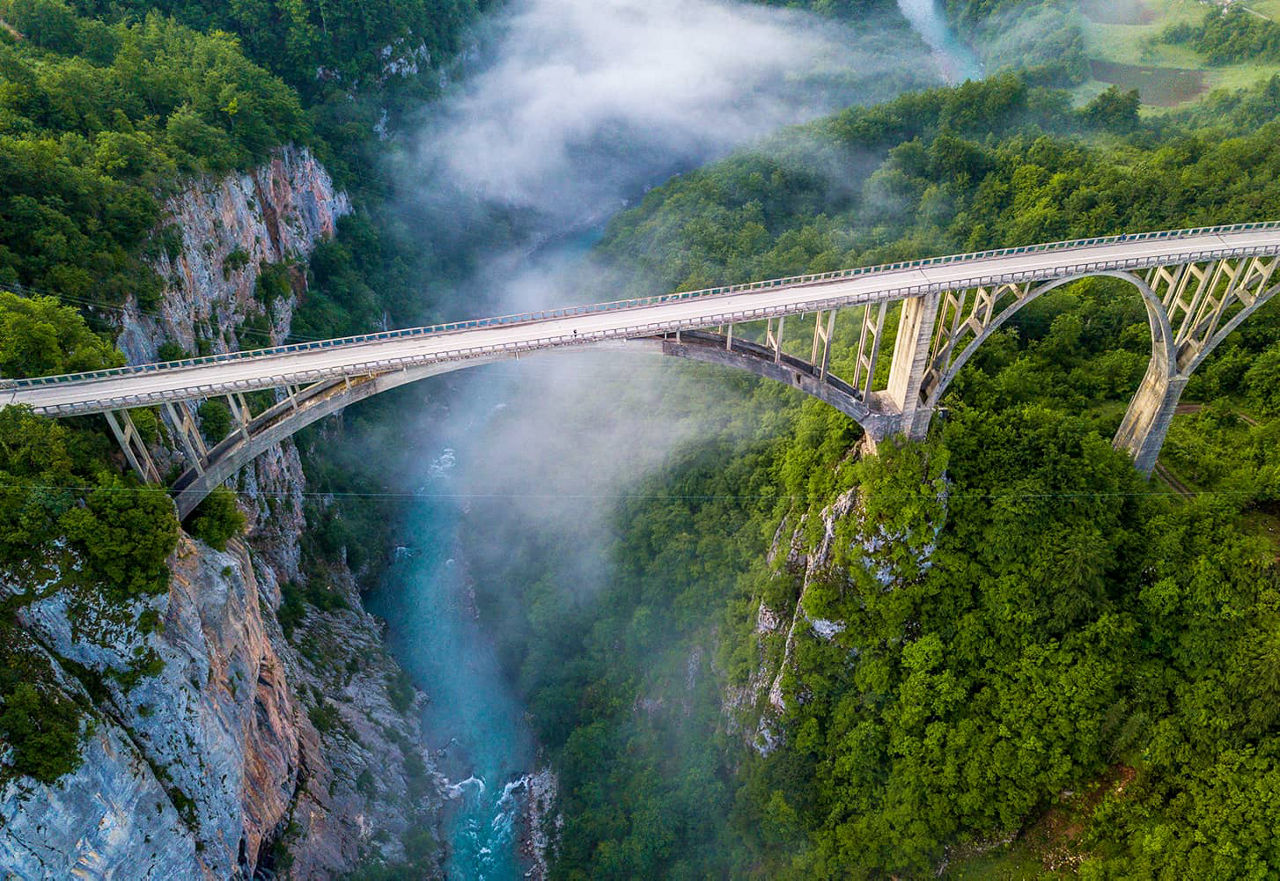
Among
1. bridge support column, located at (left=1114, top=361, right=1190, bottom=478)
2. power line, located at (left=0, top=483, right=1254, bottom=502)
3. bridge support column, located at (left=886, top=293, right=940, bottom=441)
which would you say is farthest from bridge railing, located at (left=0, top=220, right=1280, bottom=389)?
power line, located at (left=0, top=483, right=1254, bottom=502)

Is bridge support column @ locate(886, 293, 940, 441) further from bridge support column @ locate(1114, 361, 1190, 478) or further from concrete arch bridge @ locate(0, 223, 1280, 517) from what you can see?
bridge support column @ locate(1114, 361, 1190, 478)

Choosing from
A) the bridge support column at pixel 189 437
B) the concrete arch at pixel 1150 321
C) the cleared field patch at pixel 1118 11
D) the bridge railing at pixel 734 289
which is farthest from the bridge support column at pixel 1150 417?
the cleared field patch at pixel 1118 11

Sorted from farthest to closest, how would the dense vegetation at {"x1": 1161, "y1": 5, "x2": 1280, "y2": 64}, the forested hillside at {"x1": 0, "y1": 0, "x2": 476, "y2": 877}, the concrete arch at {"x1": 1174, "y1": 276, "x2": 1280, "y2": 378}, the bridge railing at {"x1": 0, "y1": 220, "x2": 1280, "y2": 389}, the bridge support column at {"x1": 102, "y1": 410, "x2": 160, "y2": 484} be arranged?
the dense vegetation at {"x1": 1161, "y1": 5, "x2": 1280, "y2": 64}, the concrete arch at {"x1": 1174, "y1": 276, "x2": 1280, "y2": 378}, the bridge railing at {"x1": 0, "y1": 220, "x2": 1280, "y2": 389}, the bridge support column at {"x1": 102, "y1": 410, "x2": 160, "y2": 484}, the forested hillside at {"x1": 0, "y1": 0, "x2": 476, "y2": 877}

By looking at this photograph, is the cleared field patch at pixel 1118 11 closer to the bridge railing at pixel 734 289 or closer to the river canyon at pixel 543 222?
the river canyon at pixel 543 222

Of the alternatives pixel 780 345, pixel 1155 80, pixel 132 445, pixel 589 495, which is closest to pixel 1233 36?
pixel 1155 80

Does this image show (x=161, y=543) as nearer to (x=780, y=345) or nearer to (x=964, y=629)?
(x=780, y=345)

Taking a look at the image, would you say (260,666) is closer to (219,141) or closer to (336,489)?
(336,489)
